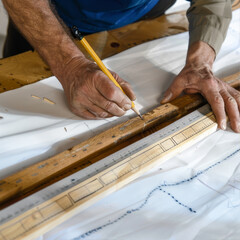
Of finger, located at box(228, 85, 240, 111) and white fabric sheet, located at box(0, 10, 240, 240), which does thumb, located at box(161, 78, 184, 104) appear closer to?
white fabric sheet, located at box(0, 10, 240, 240)

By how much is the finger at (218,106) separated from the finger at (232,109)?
0.10 ft

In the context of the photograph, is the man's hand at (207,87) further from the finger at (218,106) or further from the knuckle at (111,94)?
the knuckle at (111,94)

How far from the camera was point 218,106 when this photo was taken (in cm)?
79

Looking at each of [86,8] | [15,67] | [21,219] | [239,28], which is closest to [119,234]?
[21,219]

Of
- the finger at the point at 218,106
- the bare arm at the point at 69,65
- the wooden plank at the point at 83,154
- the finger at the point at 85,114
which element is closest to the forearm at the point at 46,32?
the bare arm at the point at 69,65

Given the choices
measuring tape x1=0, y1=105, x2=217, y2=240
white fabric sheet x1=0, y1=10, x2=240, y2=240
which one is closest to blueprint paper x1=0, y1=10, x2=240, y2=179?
white fabric sheet x1=0, y1=10, x2=240, y2=240

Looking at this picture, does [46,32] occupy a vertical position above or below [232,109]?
above

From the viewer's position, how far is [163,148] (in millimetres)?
656

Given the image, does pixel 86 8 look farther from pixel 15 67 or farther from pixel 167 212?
pixel 167 212

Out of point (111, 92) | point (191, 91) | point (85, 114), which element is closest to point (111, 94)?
point (111, 92)

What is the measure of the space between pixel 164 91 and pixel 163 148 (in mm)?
289

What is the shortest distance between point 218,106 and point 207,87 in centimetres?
8

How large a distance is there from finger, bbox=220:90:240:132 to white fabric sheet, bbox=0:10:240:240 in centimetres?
4

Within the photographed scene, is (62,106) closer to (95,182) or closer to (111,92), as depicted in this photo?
(111,92)
